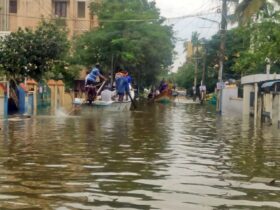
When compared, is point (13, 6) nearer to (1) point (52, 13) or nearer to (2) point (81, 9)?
(1) point (52, 13)

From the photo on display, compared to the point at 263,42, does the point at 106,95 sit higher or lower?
lower

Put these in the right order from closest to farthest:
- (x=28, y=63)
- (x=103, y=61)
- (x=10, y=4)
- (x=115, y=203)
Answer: (x=115, y=203) → (x=28, y=63) → (x=103, y=61) → (x=10, y=4)

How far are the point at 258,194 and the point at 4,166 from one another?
4.41 meters

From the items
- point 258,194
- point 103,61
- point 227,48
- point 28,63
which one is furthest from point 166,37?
point 258,194

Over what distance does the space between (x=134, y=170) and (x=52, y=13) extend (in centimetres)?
5597

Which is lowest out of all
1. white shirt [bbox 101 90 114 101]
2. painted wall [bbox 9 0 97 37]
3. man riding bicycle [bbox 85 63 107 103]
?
white shirt [bbox 101 90 114 101]

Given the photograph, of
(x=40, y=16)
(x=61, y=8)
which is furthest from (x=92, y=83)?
(x=61, y=8)

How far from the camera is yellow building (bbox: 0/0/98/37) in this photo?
195 feet

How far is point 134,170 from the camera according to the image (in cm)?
998

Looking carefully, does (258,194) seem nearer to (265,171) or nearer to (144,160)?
(265,171)

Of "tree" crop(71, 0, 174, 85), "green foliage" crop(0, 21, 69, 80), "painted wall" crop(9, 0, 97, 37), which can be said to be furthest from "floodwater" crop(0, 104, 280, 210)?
"painted wall" crop(9, 0, 97, 37)

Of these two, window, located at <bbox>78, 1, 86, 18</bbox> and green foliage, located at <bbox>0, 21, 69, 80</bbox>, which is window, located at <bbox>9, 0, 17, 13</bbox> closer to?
window, located at <bbox>78, 1, 86, 18</bbox>

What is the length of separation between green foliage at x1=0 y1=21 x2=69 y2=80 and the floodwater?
13.4m

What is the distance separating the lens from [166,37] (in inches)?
2158
